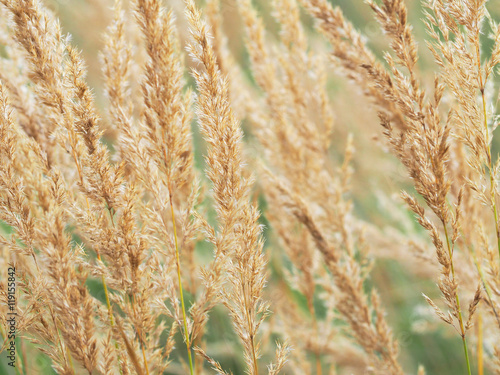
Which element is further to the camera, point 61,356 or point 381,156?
point 381,156

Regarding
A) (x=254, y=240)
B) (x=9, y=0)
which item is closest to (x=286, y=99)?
(x=254, y=240)

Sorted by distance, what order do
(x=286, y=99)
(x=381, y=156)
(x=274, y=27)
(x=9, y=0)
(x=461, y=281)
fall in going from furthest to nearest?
(x=274, y=27) < (x=381, y=156) < (x=286, y=99) < (x=461, y=281) < (x=9, y=0)

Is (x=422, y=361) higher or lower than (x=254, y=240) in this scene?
lower

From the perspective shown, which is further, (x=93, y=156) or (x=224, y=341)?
(x=224, y=341)

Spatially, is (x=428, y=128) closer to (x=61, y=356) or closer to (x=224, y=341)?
(x=61, y=356)

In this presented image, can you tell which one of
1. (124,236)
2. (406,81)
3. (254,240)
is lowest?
(254,240)

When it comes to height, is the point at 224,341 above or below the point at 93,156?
below

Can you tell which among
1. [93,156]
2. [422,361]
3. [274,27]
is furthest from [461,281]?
[274,27]

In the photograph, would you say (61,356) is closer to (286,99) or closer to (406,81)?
(406,81)

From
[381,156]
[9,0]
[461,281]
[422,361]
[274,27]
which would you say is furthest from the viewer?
[274,27]
